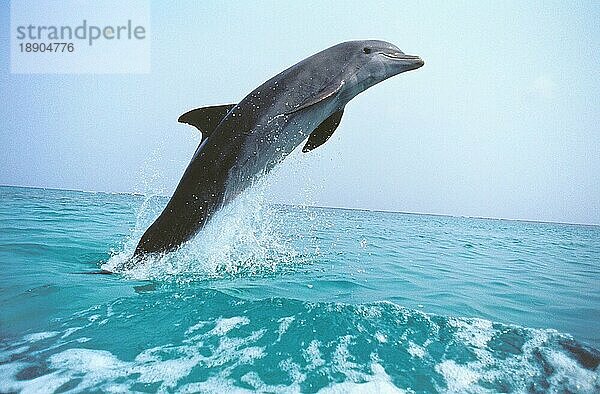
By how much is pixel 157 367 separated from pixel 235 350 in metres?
0.66

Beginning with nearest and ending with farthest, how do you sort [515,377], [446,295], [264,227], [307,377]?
[307,377] → [515,377] → [446,295] → [264,227]

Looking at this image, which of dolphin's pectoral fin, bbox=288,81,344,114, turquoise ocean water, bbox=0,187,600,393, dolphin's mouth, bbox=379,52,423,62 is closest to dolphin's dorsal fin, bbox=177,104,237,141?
dolphin's pectoral fin, bbox=288,81,344,114

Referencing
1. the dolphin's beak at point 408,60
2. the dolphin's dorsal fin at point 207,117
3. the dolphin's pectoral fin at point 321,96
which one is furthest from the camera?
the dolphin's beak at point 408,60

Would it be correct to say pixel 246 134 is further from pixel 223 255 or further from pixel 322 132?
pixel 223 255

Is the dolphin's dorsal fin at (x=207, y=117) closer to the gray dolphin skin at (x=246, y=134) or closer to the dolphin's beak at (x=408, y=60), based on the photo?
the gray dolphin skin at (x=246, y=134)

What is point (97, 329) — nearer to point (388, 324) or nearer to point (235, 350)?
point (235, 350)

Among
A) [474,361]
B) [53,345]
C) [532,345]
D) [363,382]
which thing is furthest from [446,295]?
[53,345]

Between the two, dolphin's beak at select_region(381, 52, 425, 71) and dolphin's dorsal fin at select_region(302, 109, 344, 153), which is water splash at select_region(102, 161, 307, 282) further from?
dolphin's beak at select_region(381, 52, 425, 71)

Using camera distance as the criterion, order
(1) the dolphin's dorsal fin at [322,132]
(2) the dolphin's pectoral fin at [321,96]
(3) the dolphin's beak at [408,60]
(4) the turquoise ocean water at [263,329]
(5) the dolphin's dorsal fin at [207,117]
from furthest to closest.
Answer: (1) the dolphin's dorsal fin at [322,132]
(3) the dolphin's beak at [408,60]
(5) the dolphin's dorsal fin at [207,117]
(2) the dolphin's pectoral fin at [321,96]
(4) the turquoise ocean water at [263,329]

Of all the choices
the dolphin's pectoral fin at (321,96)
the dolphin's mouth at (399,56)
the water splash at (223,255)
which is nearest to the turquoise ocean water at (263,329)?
the water splash at (223,255)

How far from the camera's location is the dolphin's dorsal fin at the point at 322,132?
661 centimetres

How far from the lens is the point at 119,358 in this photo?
3.30 meters

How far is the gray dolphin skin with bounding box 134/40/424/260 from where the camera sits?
219 inches

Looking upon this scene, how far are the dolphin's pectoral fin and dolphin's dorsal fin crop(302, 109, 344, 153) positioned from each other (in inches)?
33.2
